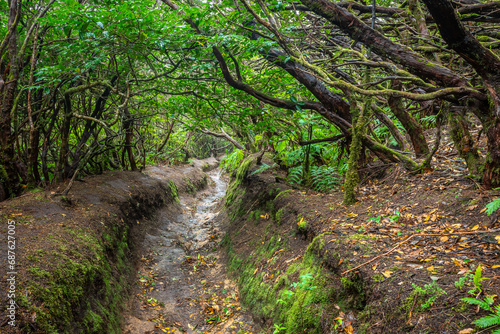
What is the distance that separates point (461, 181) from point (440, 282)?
226cm

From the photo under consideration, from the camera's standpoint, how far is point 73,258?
380cm

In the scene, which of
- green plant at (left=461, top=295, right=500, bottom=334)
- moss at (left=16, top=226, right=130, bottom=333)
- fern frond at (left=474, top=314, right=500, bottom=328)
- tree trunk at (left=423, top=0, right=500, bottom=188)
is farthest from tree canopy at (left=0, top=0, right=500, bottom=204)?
fern frond at (left=474, top=314, right=500, bottom=328)

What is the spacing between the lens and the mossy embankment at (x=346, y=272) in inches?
85.1

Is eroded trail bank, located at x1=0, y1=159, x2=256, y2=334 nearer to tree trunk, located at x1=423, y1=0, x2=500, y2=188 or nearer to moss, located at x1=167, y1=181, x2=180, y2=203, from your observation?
moss, located at x1=167, y1=181, x2=180, y2=203

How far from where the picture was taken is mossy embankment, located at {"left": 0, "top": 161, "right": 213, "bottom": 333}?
2924 millimetres

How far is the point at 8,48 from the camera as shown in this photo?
513cm

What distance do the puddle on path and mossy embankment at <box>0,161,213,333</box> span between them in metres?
0.33

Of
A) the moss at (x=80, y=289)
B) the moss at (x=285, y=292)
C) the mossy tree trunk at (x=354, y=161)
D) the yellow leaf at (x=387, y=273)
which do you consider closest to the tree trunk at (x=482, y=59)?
the mossy tree trunk at (x=354, y=161)

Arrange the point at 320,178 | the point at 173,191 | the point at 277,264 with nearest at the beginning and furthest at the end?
the point at 277,264 → the point at 320,178 → the point at 173,191

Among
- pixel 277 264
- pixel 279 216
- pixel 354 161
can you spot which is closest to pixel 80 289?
pixel 277 264

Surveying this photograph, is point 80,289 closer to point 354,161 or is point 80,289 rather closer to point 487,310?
point 487,310

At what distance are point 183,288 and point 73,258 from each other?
90.7 inches

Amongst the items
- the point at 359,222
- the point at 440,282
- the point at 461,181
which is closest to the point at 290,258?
the point at 359,222

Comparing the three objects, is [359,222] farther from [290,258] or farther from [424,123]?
[424,123]
